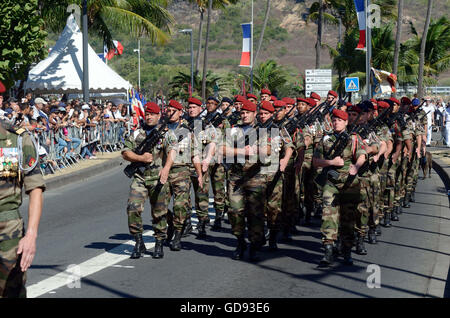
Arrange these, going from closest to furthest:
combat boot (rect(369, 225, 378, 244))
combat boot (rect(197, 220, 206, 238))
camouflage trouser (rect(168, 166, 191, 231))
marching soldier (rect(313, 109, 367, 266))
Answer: marching soldier (rect(313, 109, 367, 266))
camouflage trouser (rect(168, 166, 191, 231))
combat boot (rect(369, 225, 378, 244))
combat boot (rect(197, 220, 206, 238))

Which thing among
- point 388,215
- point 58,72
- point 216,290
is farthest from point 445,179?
point 58,72

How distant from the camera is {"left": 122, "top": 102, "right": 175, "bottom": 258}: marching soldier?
906 centimetres

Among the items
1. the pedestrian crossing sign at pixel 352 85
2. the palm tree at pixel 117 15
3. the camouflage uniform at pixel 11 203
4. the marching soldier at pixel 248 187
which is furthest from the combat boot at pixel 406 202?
the palm tree at pixel 117 15

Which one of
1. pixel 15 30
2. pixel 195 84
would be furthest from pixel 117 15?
pixel 195 84

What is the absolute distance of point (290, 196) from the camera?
36.2 feet

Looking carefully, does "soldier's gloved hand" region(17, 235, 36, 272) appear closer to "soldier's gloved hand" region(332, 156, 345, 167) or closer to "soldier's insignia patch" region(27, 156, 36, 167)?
"soldier's insignia patch" region(27, 156, 36, 167)

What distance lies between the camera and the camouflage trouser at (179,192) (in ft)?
31.9

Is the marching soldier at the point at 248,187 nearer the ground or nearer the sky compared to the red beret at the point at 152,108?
nearer the ground

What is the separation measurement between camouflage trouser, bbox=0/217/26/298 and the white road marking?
7.44ft

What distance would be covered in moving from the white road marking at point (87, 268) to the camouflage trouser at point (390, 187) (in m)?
3.86

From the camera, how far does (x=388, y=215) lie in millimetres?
12023

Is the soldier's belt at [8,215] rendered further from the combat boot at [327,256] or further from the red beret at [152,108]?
the combat boot at [327,256]

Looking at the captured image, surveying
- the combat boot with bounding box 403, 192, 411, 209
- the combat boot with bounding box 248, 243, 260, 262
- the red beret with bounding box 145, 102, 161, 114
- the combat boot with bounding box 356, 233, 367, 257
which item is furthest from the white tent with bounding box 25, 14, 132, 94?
the combat boot with bounding box 248, 243, 260, 262

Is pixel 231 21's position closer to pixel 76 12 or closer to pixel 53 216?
pixel 76 12
